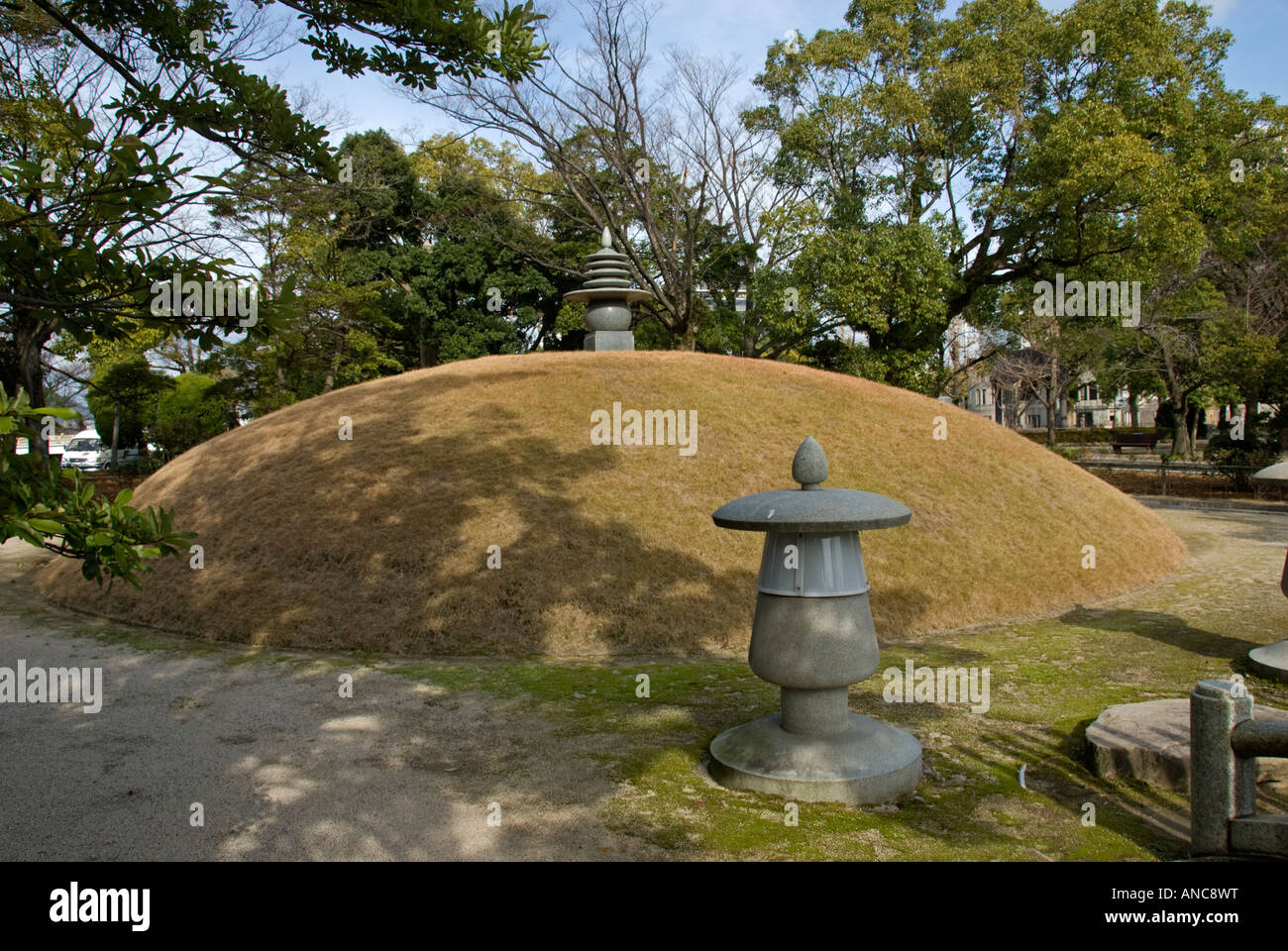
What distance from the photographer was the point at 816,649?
5098 mm

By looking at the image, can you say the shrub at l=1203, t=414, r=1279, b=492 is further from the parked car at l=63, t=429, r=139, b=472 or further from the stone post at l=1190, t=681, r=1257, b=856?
the parked car at l=63, t=429, r=139, b=472

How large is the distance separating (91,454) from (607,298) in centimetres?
3982

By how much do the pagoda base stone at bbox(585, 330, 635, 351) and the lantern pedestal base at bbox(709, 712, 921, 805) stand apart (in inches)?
547

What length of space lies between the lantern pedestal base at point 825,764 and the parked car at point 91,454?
29395mm

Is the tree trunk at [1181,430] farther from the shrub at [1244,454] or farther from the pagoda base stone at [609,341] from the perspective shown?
the pagoda base stone at [609,341]

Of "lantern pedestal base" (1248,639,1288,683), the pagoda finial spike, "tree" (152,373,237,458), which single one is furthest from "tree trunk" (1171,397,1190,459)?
"tree" (152,373,237,458)

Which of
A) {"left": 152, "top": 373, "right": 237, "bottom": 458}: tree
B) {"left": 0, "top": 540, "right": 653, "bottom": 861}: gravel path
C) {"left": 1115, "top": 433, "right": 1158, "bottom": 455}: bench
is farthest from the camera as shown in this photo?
{"left": 1115, "top": 433, "right": 1158, "bottom": 455}: bench

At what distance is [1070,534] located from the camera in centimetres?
1246

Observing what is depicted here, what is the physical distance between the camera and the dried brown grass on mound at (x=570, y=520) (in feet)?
30.9

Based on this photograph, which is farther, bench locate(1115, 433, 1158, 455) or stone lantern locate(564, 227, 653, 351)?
bench locate(1115, 433, 1158, 455)

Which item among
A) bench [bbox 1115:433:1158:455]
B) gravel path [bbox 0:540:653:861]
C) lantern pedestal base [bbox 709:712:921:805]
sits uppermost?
bench [bbox 1115:433:1158:455]

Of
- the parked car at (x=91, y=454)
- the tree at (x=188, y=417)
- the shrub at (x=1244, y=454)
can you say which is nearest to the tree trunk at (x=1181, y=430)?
the shrub at (x=1244, y=454)

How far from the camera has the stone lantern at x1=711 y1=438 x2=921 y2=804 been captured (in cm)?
504

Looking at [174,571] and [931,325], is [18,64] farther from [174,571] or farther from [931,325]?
[931,325]
